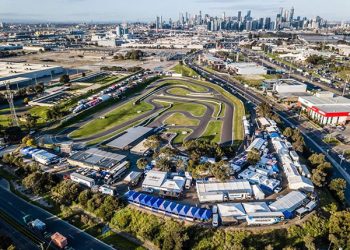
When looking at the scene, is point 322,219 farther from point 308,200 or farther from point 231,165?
point 231,165

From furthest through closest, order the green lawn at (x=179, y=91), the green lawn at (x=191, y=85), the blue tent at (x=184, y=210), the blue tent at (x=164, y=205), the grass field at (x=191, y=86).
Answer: the green lawn at (x=191, y=85), the grass field at (x=191, y=86), the green lawn at (x=179, y=91), the blue tent at (x=164, y=205), the blue tent at (x=184, y=210)

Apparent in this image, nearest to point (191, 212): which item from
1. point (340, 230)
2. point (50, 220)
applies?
point (340, 230)

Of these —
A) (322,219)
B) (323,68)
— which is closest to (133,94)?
(322,219)

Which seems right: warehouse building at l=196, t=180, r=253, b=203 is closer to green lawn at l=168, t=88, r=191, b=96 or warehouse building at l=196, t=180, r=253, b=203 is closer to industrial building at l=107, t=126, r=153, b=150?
industrial building at l=107, t=126, r=153, b=150

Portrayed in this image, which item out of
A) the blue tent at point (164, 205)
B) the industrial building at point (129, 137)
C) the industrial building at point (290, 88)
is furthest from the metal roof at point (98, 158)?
the industrial building at point (290, 88)

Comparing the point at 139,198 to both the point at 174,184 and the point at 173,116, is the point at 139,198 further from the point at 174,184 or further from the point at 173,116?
the point at 173,116

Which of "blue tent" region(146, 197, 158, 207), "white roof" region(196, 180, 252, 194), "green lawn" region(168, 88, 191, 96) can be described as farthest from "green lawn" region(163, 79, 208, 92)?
"blue tent" region(146, 197, 158, 207)

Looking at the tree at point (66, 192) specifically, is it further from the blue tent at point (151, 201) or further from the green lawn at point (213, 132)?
the green lawn at point (213, 132)
